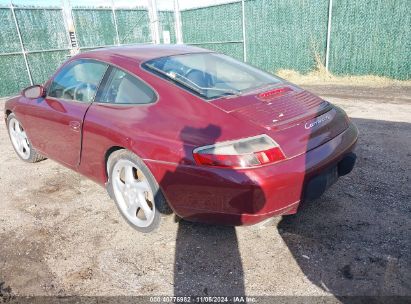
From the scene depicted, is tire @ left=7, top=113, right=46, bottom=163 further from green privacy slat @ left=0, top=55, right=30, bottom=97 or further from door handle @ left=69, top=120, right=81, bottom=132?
green privacy slat @ left=0, top=55, right=30, bottom=97

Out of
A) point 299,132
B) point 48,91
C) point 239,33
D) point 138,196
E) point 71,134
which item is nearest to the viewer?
point 299,132

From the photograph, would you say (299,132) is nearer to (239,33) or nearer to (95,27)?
(239,33)

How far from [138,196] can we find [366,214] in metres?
1.96

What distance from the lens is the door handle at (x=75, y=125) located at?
3.18 metres

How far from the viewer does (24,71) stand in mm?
10930

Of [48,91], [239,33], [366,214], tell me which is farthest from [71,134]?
[239,33]

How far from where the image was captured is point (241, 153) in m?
2.23

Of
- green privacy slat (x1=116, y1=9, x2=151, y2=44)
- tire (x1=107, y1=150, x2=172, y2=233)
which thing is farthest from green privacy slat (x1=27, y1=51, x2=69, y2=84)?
tire (x1=107, y1=150, x2=172, y2=233)

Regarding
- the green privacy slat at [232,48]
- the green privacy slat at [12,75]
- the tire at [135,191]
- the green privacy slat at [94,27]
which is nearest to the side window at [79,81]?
the tire at [135,191]

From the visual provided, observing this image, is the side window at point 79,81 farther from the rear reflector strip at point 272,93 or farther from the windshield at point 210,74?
the rear reflector strip at point 272,93

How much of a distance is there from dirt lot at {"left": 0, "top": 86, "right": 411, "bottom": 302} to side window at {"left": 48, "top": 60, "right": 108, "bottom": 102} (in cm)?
105

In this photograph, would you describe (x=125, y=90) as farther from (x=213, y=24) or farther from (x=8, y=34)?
(x=213, y=24)

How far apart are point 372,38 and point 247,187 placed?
8.97 meters

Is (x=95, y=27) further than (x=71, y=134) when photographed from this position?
Yes
